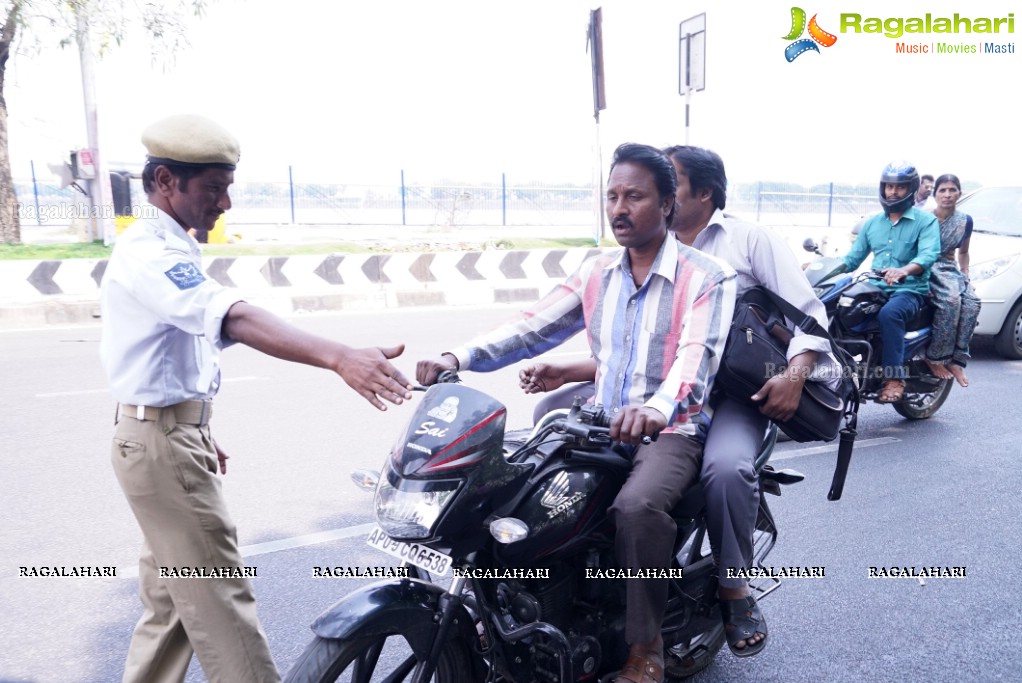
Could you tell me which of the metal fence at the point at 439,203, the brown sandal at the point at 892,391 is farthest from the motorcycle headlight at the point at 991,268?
the metal fence at the point at 439,203

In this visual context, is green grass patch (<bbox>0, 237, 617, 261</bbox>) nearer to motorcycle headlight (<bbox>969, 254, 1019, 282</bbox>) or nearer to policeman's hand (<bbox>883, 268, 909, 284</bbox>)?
motorcycle headlight (<bbox>969, 254, 1019, 282</bbox>)

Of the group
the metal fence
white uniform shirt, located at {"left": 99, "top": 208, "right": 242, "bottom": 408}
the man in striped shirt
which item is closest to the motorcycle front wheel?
the man in striped shirt

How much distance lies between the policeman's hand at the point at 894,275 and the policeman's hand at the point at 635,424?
4453 mm

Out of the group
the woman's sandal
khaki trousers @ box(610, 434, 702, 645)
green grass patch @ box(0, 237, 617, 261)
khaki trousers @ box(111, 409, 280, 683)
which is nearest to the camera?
khaki trousers @ box(111, 409, 280, 683)

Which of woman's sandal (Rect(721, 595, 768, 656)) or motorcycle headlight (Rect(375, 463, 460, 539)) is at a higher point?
motorcycle headlight (Rect(375, 463, 460, 539))

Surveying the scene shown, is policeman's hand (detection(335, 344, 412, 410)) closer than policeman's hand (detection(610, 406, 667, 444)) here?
Yes

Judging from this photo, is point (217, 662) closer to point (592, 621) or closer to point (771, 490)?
point (592, 621)

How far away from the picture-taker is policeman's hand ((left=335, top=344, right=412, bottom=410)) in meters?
1.82

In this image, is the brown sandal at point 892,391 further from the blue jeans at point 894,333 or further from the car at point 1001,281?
the car at point 1001,281

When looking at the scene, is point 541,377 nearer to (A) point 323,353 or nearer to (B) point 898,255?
(A) point 323,353

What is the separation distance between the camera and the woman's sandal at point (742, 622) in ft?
8.81

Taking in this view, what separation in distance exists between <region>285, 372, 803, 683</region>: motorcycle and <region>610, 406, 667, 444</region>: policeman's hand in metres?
0.08

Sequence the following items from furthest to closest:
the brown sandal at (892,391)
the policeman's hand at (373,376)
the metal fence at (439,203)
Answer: the metal fence at (439,203)
the brown sandal at (892,391)
the policeman's hand at (373,376)

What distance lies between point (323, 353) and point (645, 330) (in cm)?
110
